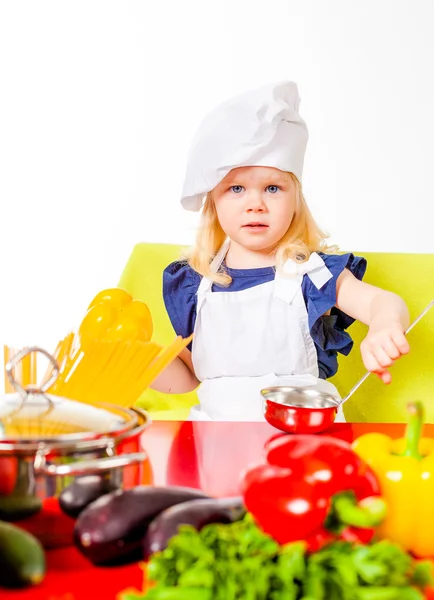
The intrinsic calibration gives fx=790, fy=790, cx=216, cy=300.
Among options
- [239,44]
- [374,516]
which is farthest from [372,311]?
[239,44]

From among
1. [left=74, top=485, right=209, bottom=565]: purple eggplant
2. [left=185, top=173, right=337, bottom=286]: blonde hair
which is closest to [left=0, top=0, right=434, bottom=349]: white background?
→ [left=185, top=173, right=337, bottom=286]: blonde hair

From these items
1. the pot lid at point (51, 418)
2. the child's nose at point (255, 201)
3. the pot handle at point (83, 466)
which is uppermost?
the child's nose at point (255, 201)

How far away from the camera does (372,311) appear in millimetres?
1522

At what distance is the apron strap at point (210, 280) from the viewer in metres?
1.74

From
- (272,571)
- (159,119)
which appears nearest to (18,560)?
(272,571)

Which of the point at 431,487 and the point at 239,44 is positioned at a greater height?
the point at 239,44

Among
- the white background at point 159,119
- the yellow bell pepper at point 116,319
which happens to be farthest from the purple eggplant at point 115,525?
the white background at point 159,119

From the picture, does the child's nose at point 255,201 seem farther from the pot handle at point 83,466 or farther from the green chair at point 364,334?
the pot handle at point 83,466

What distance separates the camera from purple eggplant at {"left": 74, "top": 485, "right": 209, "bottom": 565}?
0.59m

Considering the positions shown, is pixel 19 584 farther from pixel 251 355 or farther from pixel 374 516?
pixel 251 355

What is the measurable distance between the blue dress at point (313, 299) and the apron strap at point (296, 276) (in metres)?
0.01

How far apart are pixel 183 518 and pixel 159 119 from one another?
8.99 feet

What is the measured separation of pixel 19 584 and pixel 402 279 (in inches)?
53.5

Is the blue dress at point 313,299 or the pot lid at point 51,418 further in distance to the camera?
the blue dress at point 313,299
